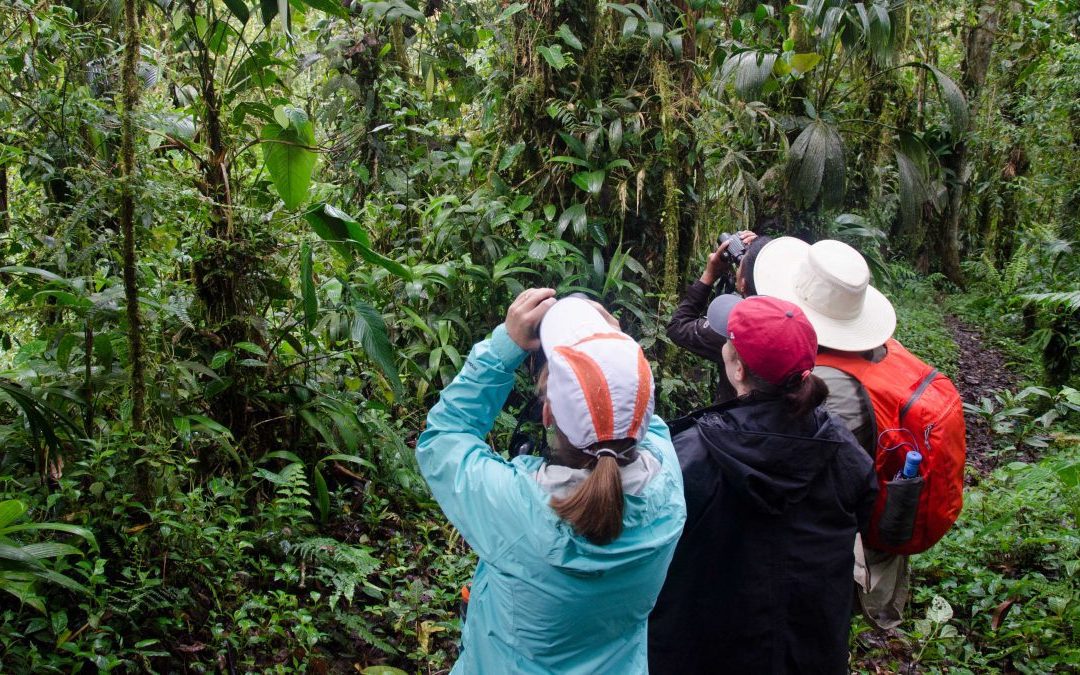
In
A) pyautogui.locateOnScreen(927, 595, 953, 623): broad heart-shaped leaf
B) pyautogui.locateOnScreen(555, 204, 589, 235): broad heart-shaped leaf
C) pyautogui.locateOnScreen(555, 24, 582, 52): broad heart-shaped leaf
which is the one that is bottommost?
pyautogui.locateOnScreen(927, 595, 953, 623): broad heart-shaped leaf

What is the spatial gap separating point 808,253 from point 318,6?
187 centimetres

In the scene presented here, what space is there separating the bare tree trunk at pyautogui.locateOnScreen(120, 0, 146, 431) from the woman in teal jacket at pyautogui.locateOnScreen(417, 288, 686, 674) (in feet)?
3.68

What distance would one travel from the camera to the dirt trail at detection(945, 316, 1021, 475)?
18.6ft

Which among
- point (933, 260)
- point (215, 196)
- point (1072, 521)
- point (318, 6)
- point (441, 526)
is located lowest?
point (933, 260)

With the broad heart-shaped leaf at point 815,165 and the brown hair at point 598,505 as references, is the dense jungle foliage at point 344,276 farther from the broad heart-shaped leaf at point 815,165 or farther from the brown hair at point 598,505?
the brown hair at point 598,505

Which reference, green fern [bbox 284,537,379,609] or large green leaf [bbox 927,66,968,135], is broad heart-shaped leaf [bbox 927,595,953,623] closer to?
green fern [bbox 284,537,379,609]

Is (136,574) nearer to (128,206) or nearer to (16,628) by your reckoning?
(16,628)

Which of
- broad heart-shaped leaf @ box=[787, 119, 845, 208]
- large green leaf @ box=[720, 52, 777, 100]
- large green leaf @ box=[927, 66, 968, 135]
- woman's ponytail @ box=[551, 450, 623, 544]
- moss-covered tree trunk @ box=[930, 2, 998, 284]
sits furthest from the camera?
moss-covered tree trunk @ box=[930, 2, 998, 284]

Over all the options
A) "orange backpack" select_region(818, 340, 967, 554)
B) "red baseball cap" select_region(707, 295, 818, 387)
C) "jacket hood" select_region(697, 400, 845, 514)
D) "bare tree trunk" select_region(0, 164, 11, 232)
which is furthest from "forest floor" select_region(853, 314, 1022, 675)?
"bare tree trunk" select_region(0, 164, 11, 232)

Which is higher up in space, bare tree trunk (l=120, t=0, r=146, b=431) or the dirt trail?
bare tree trunk (l=120, t=0, r=146, b=431)

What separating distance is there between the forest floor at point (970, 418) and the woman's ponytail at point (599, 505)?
1775 mm

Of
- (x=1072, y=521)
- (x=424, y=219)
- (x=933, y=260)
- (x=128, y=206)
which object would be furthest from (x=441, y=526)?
(x=933, y=260)

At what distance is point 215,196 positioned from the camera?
8.70 feet

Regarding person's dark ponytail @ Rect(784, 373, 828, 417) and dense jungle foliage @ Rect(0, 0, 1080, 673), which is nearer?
person's dark ponytail @ Rect(784, 373, 828, 417)
